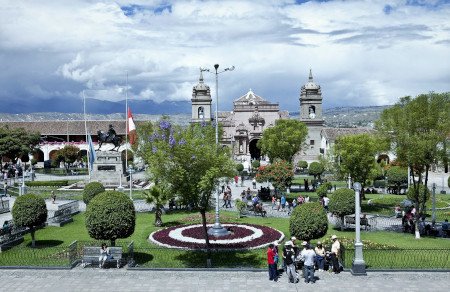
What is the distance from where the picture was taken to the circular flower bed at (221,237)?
22.7m

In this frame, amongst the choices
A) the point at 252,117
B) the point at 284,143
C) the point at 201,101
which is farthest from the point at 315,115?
the point at 284,143

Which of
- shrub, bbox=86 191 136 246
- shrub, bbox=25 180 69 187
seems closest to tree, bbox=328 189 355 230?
shrub, bbox=86 191 136 246

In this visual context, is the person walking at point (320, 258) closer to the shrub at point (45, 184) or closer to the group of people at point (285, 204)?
the group of people at point (285, 204)

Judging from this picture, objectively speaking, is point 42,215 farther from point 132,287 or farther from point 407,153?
point 407,153

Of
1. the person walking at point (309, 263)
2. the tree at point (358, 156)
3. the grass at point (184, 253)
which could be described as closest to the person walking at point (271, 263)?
the person walking at point (309, 263)

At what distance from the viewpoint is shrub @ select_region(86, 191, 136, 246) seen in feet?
62.6

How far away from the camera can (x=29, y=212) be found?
22.4 metres

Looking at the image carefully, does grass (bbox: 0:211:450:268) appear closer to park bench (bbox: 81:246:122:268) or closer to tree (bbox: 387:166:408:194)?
park bench (bbox: 81:246:122:268)

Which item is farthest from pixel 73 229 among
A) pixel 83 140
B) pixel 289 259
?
pixel 83 140

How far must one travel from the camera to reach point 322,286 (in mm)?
16641

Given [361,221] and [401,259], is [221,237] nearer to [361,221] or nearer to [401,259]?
[361,221]

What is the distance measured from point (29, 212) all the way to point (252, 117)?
6736cm

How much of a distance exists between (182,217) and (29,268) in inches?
520

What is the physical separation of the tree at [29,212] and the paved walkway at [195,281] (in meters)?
4.22
